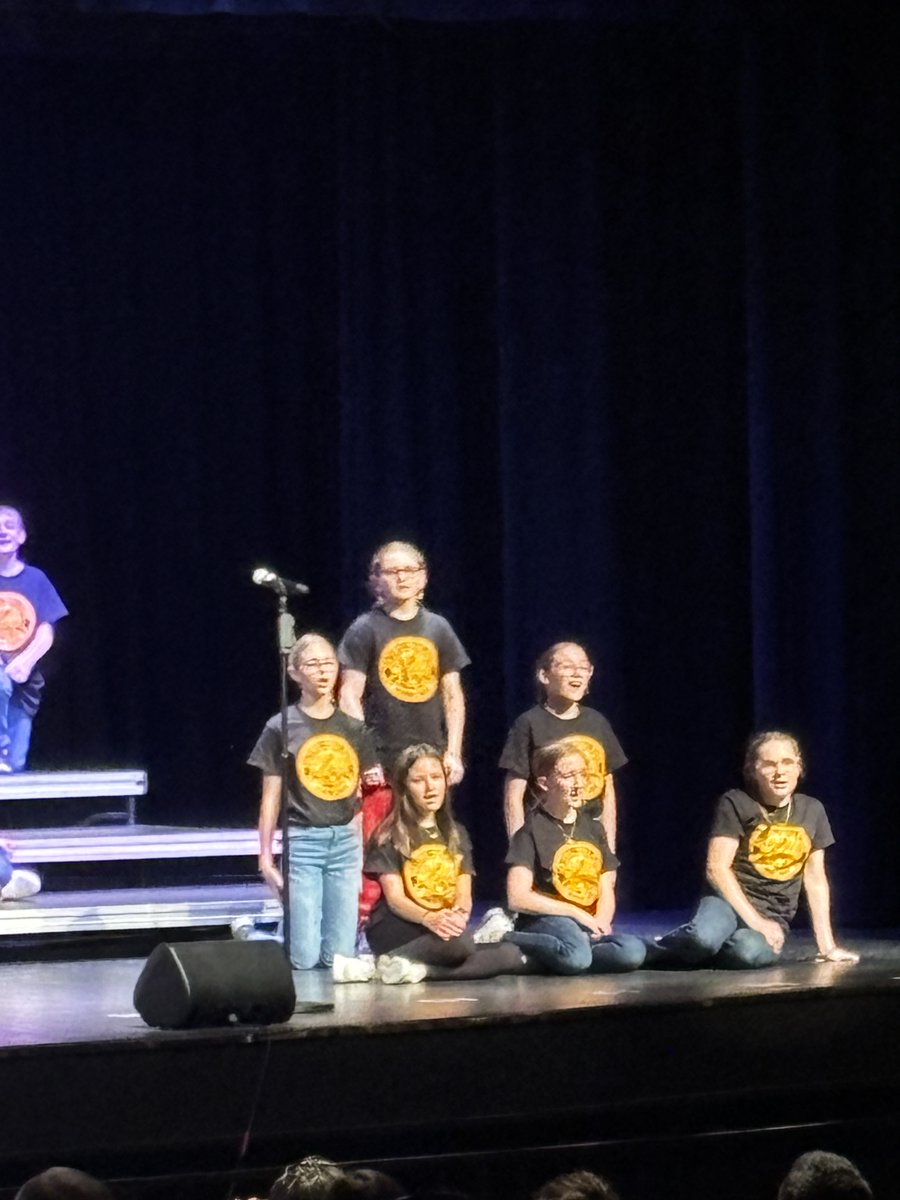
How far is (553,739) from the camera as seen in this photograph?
702 centimetres

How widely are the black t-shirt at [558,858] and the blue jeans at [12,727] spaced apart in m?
2.50

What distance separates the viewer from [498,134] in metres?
8.71

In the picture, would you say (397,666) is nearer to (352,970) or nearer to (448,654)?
(448,654)

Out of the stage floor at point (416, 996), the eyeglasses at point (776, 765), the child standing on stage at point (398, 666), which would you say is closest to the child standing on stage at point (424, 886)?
the stage floor at point (416, 996)

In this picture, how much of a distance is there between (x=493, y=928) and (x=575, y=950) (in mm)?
663

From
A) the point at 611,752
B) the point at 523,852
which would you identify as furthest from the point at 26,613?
the point at 523,852

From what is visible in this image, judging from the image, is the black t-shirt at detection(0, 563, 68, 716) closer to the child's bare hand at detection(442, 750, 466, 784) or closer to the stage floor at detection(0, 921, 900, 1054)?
the stage floor at detection(0, 921, 900, 1054)

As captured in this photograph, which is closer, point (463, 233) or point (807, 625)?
point (807, 625)

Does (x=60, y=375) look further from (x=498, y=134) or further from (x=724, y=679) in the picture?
(x=724, y=679)

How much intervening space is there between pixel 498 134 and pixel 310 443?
1.62 metres

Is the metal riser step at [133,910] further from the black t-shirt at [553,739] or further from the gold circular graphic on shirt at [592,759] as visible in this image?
the gold circular graphic on shirt at [592,759]

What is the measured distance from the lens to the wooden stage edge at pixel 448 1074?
4.82 metres

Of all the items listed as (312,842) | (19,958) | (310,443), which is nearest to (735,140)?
(310,443)

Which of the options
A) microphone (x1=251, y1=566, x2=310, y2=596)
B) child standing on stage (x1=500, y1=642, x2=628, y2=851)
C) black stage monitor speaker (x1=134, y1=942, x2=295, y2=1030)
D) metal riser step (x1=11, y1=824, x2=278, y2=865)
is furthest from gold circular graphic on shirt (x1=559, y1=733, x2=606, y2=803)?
black stage monitor speaker (x1=134, y1=942, x2=295, y2=1030)
